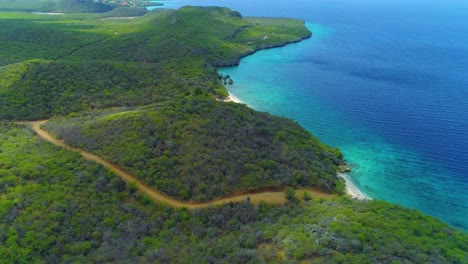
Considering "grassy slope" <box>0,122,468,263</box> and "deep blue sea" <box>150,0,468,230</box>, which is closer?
"grassy slope" <box>0,122,468,263</box>

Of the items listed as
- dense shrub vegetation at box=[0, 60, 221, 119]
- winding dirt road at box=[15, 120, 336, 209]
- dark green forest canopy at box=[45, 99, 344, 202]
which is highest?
dense shrub vegetation at box=[0, 60, 221, 119]

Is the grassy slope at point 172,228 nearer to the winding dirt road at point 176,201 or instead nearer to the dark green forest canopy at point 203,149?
the winding dirt road at point 176,201

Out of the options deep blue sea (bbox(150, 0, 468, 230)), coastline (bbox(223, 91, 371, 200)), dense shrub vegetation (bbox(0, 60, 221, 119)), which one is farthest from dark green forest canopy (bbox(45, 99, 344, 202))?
deep blue sea (bbox(150, 0, 468, 230))

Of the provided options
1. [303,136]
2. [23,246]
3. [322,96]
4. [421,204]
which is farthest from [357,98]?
[23,246]

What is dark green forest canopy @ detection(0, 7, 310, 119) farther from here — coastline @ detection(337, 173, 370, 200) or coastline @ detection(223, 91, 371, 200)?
coastline @ detection(337, 173, 370, 200)

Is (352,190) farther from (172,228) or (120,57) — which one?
(120,57)

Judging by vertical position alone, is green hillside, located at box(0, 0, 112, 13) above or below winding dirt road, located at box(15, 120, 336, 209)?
above

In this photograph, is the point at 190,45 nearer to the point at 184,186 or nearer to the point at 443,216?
the point at 184,186
